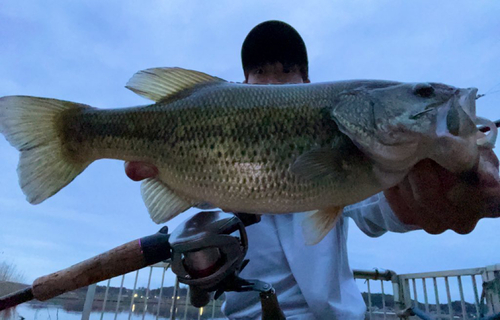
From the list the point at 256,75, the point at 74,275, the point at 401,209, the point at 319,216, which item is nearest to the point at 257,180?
the point at 319,216

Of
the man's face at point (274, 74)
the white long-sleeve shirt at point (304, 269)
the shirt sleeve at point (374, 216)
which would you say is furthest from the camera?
the man's face at point (274, 74)

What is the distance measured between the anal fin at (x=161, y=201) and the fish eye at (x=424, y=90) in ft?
3.23

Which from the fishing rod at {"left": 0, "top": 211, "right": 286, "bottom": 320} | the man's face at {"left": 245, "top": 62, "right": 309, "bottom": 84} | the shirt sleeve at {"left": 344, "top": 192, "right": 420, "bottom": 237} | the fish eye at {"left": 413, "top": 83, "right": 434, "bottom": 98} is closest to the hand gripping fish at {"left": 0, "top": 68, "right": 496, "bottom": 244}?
the fish eye at {"left": 413, "top": 83, "right": 434, "bottom": 98}

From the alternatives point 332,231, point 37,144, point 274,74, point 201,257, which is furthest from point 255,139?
point 274,74

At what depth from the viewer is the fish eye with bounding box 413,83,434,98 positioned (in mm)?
1289

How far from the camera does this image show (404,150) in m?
1.22

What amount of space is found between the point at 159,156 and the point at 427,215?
Result: 1096 millimetres

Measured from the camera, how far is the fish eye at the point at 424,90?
129 cm

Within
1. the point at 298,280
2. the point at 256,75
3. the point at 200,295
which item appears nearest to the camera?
the point at 200,295

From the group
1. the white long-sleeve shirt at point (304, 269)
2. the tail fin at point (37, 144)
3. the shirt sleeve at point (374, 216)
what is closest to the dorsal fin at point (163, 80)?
the tail fin at point (37, 144)

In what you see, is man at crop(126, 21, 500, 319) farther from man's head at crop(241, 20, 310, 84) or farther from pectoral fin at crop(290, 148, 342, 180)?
pectoral fin at crop(290, 148, 342, 180)

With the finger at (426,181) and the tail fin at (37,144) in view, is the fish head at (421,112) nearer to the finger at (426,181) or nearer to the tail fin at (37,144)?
the finger at (426,181)

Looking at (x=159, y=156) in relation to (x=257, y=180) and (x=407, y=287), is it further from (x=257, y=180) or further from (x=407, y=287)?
(x=407, y=287)

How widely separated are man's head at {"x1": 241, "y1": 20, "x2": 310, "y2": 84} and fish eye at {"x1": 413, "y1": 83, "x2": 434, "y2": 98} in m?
1.31
